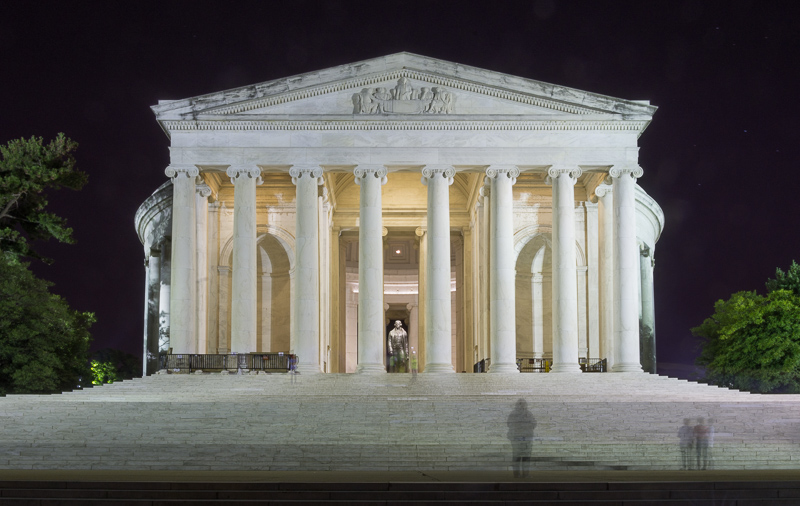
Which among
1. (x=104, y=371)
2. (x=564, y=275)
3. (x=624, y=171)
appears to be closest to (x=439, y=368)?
(x=564, y=275)

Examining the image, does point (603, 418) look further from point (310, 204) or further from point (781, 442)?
point (310, 204)

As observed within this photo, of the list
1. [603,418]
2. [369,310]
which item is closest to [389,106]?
[369,310]

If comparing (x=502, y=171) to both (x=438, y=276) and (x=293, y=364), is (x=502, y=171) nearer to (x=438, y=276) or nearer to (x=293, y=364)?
(x=438, y=276)

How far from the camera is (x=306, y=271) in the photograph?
56125 millimetres

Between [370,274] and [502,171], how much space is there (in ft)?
32.9

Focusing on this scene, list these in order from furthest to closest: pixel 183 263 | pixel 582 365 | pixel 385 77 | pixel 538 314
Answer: pixel 538 314 → pixel 582 365 → pixel 385 77 → pixel 183 263

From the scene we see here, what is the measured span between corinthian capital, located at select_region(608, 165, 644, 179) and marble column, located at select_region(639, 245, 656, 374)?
13.4m

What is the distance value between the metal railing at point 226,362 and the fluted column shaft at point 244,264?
1.25 metres

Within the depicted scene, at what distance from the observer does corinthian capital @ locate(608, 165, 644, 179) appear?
186ft

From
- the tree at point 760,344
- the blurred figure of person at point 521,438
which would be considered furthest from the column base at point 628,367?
the blurred figure of person at point 521,438

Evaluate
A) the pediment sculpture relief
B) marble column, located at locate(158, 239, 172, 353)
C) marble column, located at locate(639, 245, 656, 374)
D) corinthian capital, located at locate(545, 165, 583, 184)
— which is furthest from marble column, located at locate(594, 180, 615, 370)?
marble column, located at locate(158, 239, 172, 353)

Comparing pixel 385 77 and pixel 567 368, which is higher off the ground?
pixel 385 77

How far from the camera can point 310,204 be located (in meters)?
56.8

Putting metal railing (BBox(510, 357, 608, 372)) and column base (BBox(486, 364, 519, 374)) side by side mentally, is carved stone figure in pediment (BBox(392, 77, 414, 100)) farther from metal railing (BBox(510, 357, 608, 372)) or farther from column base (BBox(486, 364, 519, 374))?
metal railing (BBox(510, 357, 608, 372))
